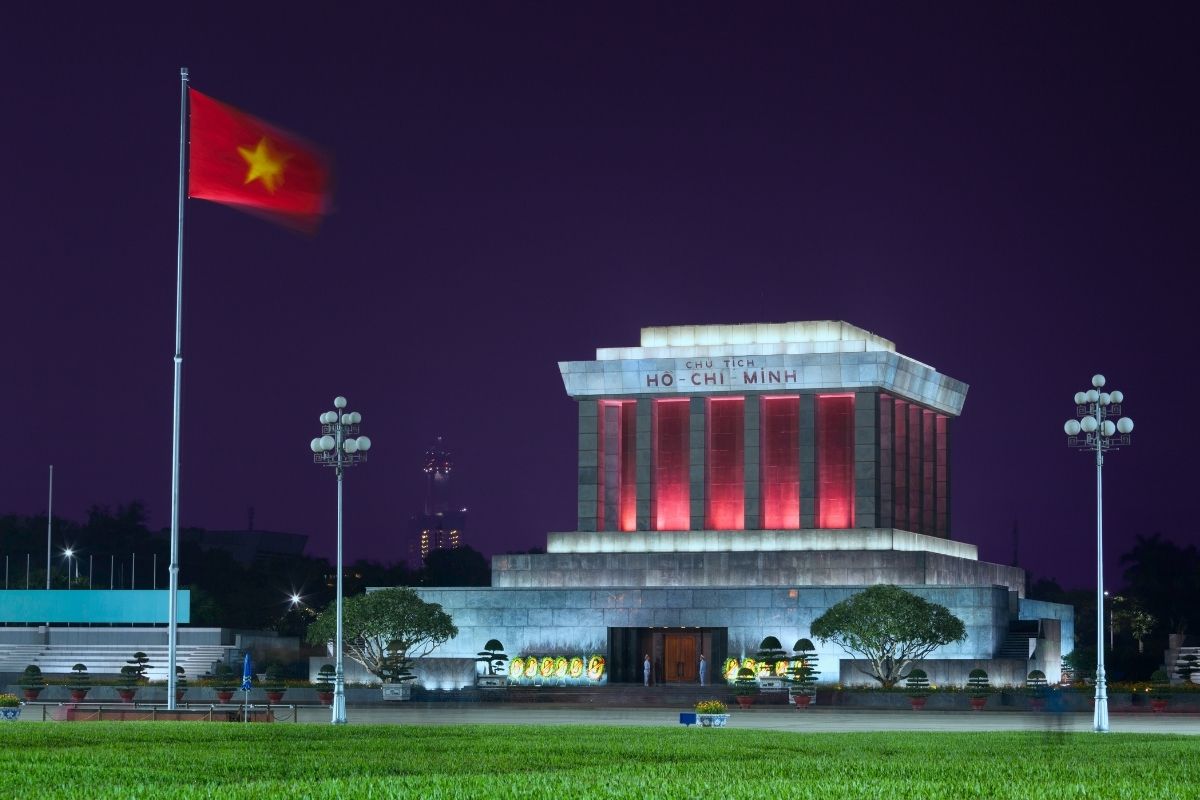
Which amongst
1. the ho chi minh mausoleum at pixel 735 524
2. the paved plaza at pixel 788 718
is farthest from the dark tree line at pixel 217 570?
the paved plaza at pixel 788 718

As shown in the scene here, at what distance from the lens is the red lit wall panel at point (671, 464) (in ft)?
256

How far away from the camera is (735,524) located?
77.1 meters

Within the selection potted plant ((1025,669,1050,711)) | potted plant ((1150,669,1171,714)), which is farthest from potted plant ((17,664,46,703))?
potted plant ((1150,669,1171,714))

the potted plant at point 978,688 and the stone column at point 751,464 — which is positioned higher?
the stone column at point 751,464

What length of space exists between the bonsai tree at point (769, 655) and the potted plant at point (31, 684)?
27132 mm

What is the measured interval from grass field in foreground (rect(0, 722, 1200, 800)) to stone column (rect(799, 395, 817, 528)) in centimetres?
3675

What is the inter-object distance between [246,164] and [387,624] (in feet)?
105

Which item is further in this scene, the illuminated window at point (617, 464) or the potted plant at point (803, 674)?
the illuminated window at point (617, 464)

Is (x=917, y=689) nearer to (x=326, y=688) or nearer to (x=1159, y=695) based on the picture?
(x=1159, y=695)

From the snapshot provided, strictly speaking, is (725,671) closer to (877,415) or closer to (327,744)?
(877,415)

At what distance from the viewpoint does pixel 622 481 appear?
78875mm

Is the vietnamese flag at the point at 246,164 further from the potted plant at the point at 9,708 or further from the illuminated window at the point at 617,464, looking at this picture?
the illuminated window at the point at 617,464

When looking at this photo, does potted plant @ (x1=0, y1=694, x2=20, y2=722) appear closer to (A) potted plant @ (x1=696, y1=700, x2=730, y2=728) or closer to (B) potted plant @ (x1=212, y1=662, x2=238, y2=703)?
(B) potted plant @ (x1=212, y1=662, x2=238, y2=703)

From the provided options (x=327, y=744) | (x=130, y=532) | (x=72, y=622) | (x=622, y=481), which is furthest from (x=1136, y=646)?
(x=327, y=744)
